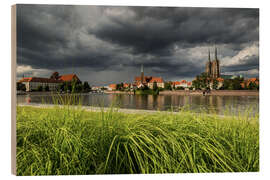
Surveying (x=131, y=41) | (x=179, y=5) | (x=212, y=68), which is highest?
(x=179, y=5)

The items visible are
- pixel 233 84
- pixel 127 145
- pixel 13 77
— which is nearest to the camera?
pixel 127 145

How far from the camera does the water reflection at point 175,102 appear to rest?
246 centimetres

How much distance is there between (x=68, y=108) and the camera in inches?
89.1

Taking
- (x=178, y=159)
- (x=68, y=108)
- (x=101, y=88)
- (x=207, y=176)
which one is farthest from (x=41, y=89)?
(x=207, y=176)

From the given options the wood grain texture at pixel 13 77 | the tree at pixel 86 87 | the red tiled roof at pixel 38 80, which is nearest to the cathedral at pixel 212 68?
the tree at pixel 86 87

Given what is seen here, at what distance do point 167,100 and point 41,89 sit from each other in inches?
73.4

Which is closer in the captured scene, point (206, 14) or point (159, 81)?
point (206, 14)

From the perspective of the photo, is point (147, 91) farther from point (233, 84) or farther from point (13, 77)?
point (13, 77)

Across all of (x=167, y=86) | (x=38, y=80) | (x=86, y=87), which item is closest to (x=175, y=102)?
(x=167, y=86)

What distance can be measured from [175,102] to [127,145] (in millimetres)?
1146

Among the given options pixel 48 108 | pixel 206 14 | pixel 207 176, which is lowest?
pixel 207 176

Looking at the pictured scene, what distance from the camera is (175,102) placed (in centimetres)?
275
